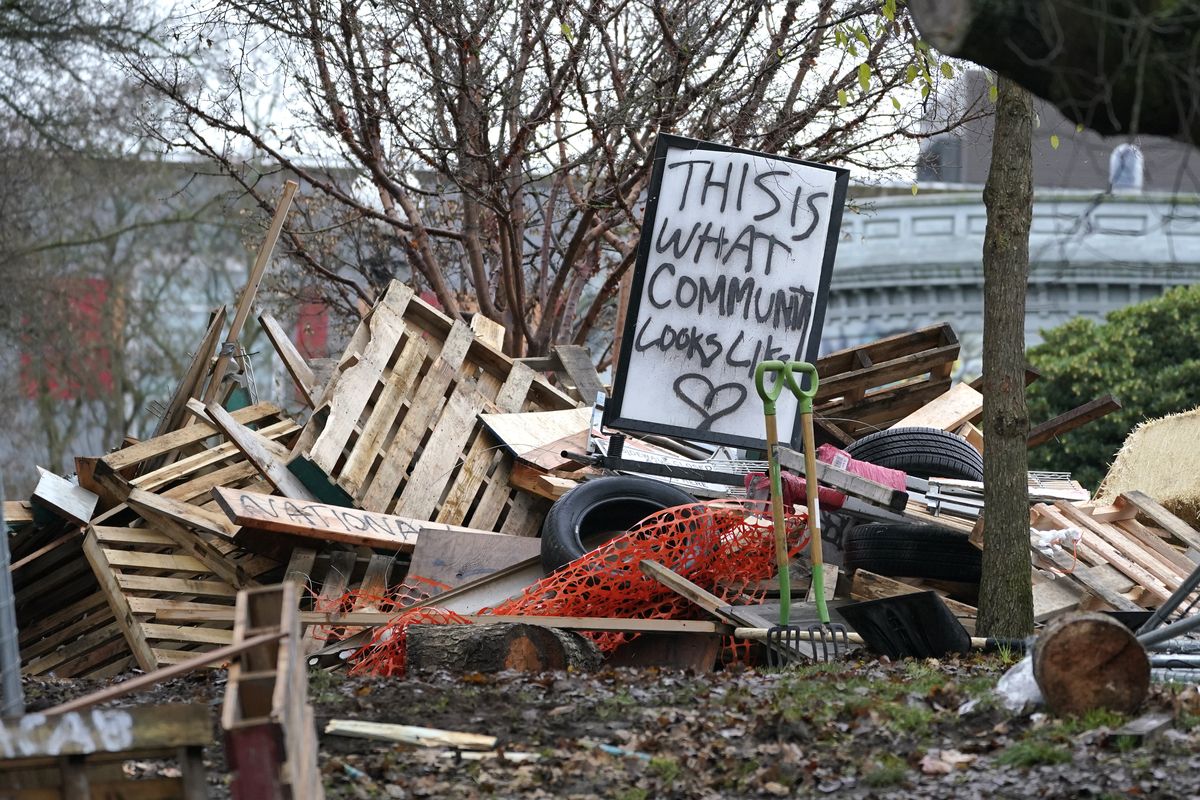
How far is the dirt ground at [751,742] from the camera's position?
5.18m

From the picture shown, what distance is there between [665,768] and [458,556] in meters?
4.26

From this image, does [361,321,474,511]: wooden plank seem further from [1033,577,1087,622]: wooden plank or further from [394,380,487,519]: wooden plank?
[1033,577,1087,622]: wooden plank

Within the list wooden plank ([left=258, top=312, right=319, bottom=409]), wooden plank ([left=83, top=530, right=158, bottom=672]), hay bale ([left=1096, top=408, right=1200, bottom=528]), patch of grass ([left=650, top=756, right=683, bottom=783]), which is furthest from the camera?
wooden plank ([left=258, top=312, right=319, bottom=409])

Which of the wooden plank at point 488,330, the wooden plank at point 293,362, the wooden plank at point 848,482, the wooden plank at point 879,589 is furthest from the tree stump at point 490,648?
the wooden plank at point 488,330

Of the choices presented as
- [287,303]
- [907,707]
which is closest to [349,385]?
[907,707]

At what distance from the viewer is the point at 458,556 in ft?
31.3

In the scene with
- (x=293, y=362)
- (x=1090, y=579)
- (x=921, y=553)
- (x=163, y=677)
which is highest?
(x=293, y=362)

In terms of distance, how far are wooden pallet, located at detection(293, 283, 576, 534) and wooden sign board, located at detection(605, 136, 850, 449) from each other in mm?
1507

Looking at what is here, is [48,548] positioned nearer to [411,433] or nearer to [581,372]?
[411,433]

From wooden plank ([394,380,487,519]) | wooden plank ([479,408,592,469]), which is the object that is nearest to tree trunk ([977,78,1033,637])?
wooden plank ([479,408,592,469])

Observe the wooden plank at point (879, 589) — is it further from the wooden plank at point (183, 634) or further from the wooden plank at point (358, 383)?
the wooden plank at point (183, 634)

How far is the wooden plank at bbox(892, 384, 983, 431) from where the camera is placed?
469 inches

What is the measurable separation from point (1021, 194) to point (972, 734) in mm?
3322

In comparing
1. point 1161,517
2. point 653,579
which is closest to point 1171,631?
point 653,579
